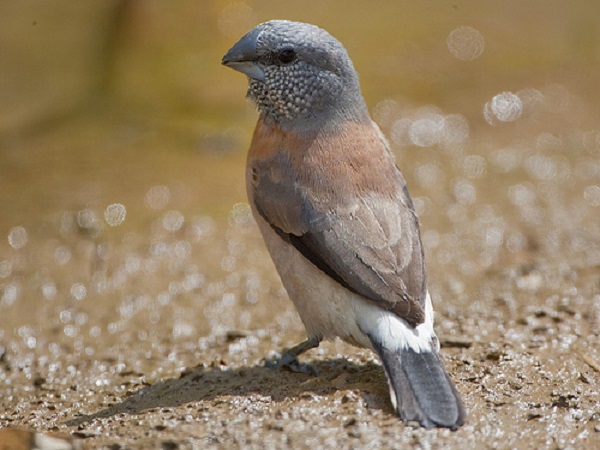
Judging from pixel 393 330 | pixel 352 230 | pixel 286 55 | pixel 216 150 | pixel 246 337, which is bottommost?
pixel 246 337

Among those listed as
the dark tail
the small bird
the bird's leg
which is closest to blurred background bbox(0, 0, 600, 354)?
the bird's leg

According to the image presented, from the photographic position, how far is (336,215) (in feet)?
17.4

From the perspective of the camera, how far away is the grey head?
5.63 m

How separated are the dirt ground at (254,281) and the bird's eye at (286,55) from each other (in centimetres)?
197

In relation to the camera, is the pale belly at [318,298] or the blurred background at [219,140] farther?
Result: the blurred background at [219,140]

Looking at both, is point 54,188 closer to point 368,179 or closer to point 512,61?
point 368,179

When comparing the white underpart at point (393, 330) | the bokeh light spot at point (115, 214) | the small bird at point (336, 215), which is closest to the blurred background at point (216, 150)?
the bokeh light spot at point (115, 214)

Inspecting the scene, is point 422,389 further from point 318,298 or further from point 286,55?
point 286,55

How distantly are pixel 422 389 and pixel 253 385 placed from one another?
1172mm

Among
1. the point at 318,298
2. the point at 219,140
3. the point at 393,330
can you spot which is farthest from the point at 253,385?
the point at 219,140

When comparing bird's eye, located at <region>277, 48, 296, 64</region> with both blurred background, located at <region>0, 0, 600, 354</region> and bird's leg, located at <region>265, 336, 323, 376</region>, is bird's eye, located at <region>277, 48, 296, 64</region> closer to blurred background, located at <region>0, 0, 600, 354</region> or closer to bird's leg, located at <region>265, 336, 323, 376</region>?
bird's leg, located at <region>265, 336, 323, 376</region>

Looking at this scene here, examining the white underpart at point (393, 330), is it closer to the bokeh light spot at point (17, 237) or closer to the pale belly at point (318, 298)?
the pale belly at point (318, 298)

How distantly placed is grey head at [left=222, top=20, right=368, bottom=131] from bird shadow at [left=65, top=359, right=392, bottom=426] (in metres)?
1.57

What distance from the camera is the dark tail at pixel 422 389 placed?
4.50 meters
